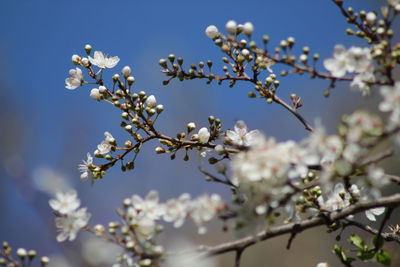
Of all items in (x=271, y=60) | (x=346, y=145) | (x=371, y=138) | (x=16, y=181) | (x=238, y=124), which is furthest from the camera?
(x=16, y=181)

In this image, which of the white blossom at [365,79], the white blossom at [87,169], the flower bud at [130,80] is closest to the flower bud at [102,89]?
the flower bud at [130,80]

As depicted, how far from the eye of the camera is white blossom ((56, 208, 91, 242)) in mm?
1709

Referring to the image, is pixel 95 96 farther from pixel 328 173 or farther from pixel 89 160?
pixel 328 173

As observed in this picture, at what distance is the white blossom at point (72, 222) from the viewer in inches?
67.3

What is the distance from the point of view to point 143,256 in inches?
63.3

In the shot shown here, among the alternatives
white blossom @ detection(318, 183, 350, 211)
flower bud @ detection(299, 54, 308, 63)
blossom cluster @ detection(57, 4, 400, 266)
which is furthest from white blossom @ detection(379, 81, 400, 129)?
white blossom @ detection(318, 183, 350, 211)

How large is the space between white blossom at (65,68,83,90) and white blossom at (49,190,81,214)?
104cm

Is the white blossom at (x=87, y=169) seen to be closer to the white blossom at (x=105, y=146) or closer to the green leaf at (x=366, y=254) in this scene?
the white blossom at (x=105, y=146)

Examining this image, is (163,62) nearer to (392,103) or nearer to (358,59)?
(358,59)

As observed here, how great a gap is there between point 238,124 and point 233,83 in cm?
36

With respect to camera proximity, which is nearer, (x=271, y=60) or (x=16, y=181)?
(x=271, y=60)

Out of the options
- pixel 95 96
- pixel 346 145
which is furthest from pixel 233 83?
pixel 346 145

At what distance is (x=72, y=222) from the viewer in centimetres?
173

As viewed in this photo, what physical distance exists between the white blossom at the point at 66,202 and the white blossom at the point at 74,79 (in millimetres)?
1039
